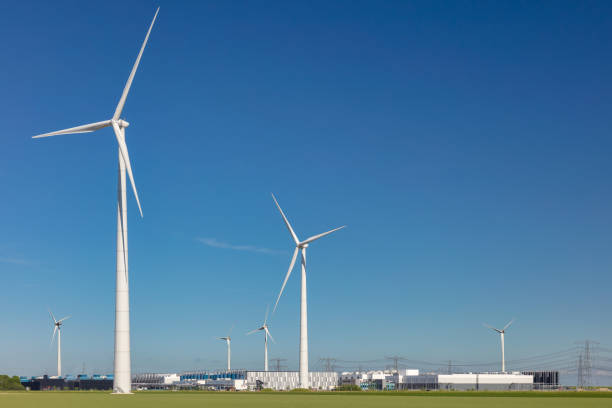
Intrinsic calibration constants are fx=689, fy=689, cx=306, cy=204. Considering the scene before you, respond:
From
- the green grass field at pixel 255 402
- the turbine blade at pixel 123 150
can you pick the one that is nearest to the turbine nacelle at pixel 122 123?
the turbine blade at pixel 123 150

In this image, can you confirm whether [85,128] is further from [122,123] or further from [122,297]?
[122,297]

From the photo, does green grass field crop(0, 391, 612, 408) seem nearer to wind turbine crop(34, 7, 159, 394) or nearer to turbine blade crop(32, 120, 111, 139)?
wind turbine crop(34, 7, 159, 394)

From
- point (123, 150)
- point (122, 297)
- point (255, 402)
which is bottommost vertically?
point (255, 402)

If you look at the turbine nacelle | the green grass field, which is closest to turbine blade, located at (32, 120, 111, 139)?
the turbine nacelle

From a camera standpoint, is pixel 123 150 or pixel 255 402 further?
pixel 123 150

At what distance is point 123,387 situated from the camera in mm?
70938

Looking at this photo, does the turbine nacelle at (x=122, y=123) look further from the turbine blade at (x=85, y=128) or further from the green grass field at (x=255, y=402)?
the green grass field at (x=255, y=402)

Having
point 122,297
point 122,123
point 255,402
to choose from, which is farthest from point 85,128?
point 255,402

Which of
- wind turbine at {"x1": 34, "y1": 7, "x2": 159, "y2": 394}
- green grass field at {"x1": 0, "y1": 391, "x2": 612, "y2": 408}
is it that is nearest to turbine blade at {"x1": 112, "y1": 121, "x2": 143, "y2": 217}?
wind turbine at {"x1": 34, "y1": 7, "x2": 159, "y2": 394}

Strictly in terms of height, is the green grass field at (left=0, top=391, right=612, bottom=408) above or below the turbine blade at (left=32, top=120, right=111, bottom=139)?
below

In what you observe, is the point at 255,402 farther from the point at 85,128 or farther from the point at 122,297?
the point at 85,128

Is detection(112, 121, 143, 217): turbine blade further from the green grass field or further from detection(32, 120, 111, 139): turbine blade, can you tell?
the green grass field

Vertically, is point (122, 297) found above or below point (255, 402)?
above

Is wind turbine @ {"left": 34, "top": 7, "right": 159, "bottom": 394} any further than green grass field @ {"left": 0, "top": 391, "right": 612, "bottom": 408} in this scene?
Yes
